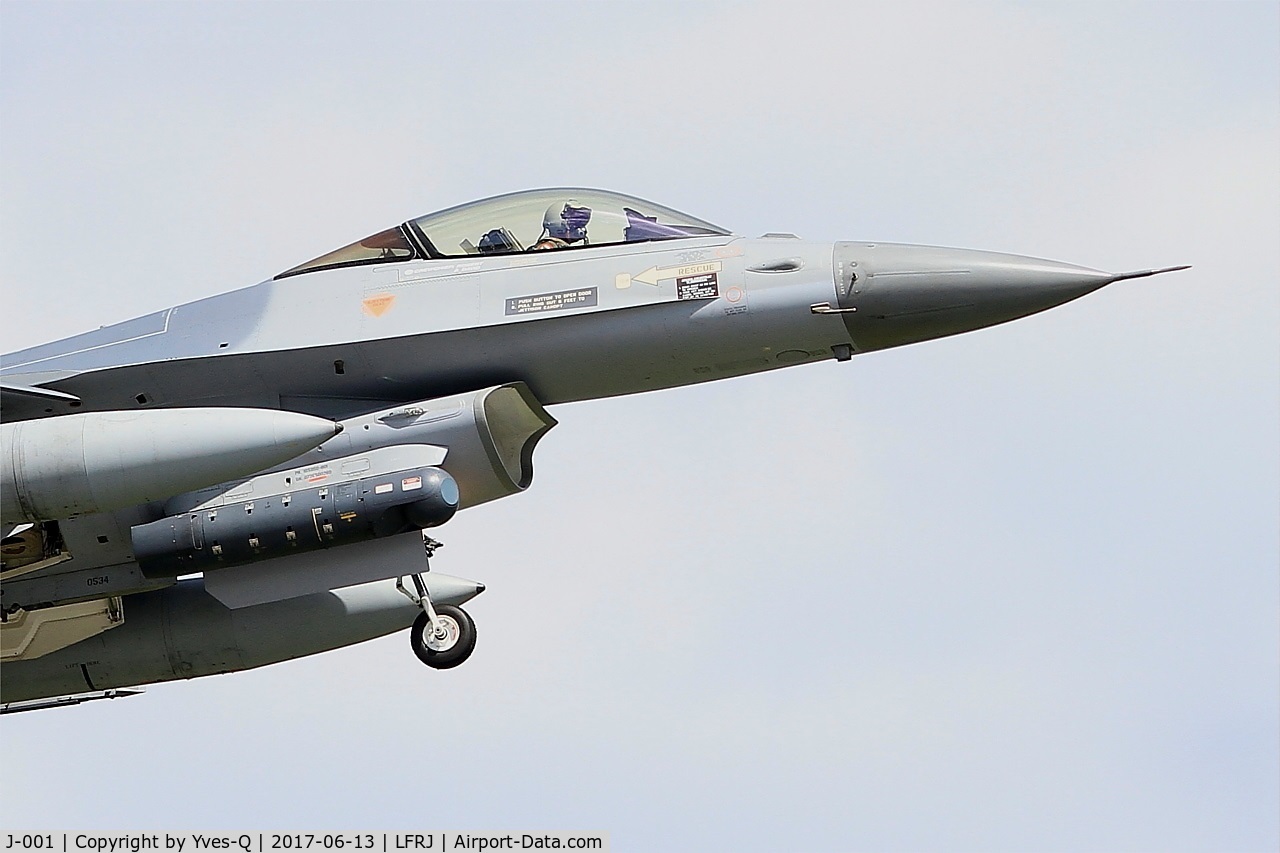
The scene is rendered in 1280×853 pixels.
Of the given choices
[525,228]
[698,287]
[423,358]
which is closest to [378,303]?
[423,358]

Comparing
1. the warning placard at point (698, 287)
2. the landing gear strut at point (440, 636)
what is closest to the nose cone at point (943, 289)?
the warning placard at point (698, 287)

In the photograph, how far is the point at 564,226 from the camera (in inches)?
669

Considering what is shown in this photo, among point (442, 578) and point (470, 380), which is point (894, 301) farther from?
point (442, 578)

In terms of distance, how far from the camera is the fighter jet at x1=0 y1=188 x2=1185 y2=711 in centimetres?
1608

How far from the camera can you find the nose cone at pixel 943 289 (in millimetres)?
16156

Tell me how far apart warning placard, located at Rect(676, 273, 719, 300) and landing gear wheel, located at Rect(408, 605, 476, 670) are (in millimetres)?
2992

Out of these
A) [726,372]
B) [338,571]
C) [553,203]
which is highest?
[553,203]

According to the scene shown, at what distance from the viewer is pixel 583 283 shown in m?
16.6

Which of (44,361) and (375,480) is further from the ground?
(44,361)

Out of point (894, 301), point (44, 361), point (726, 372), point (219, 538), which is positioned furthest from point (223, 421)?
point (894, 301)

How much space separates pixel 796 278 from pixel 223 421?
4.34 meters

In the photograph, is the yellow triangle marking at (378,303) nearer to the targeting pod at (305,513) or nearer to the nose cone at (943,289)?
the targeting pod at (305,513)

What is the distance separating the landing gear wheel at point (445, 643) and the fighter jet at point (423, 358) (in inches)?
0.7

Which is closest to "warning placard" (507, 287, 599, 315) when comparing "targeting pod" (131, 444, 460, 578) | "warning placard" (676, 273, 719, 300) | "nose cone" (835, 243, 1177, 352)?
"warning placard" (676, 273, 719, 300)
